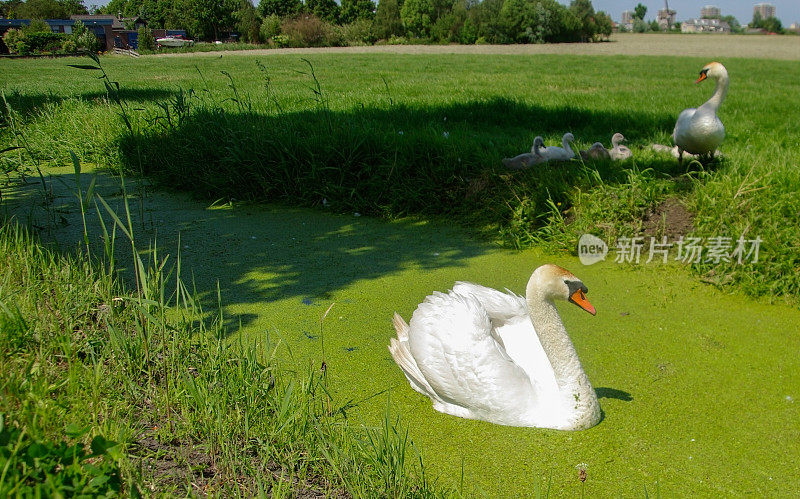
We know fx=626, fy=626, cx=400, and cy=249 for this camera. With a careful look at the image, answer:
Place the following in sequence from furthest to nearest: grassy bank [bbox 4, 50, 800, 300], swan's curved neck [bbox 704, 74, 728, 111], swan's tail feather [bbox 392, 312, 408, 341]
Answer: swan's curved neck [bbox 704, 74, 728, 111] → grassy bank [bbox 4, 50, 800, 300] → swan's tail feather [bbox 392, 312, 408, 341]

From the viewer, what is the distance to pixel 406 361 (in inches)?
116

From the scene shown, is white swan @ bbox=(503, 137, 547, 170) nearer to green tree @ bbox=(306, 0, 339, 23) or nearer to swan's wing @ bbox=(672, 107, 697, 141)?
swan's wing @ bbox=(672, 107, 697, 141)

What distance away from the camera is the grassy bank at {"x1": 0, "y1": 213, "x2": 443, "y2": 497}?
1.68 metres

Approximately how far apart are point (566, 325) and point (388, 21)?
36.7 metres

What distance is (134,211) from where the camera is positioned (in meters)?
5.28

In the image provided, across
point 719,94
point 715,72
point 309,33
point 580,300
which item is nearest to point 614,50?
point 309,33

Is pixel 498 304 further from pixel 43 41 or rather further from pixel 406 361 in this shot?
pixel 43 41

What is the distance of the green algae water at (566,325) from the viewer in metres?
2.39

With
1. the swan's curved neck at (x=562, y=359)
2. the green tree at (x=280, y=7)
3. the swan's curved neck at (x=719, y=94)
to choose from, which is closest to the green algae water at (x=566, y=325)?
the swan's curved neck at (x=562, y=359)

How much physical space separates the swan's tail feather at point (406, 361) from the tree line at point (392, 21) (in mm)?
23994

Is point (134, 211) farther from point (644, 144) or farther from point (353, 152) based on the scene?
point (644, 144)

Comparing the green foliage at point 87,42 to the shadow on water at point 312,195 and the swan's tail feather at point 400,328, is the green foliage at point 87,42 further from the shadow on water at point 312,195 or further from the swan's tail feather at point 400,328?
the swan's tail feather at point 400,328

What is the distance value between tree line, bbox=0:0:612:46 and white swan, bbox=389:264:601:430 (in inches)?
960

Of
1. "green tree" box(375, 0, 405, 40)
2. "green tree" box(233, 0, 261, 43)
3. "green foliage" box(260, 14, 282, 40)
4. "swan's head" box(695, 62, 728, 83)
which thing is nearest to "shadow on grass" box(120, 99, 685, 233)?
"swan's head" box(695, 62, 728, 83)
